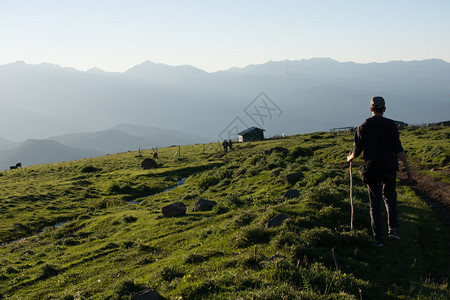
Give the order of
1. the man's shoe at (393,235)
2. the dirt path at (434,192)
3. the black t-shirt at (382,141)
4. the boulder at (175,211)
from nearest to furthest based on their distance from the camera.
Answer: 1. the black t-shirt at (382,141)
2. the man's shoe at (393,235)
3. the dirt path at (434,192)
4. the boulder at (175,211)

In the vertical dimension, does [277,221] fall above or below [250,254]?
above

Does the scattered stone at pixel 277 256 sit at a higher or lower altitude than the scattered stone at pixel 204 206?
higher

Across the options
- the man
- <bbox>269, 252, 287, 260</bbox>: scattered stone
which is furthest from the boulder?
the man

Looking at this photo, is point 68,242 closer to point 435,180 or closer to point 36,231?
point 36,231

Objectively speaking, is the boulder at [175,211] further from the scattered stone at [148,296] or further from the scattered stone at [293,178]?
the scattered stone at [148,296]

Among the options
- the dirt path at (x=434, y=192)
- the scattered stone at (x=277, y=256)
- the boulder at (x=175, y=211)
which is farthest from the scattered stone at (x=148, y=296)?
the boulder at (x=175, y=211)

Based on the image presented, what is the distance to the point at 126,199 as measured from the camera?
38438 mm

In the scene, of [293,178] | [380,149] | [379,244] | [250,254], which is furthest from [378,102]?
[293,178]

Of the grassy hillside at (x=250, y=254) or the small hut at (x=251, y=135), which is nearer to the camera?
the grassy hillside at (x=250, y=254)

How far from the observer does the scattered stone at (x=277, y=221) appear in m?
11.3

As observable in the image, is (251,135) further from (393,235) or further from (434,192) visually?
(393,235)

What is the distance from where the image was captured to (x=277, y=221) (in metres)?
11.5

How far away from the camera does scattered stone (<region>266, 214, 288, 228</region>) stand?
1135 cm

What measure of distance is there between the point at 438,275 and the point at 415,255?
1070mm
